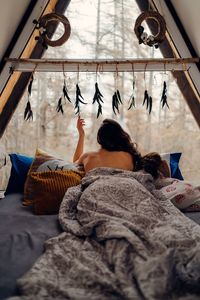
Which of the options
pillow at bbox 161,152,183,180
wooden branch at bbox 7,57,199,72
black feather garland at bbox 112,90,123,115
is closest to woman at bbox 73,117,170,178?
pillow at bbox 161,152,183,180

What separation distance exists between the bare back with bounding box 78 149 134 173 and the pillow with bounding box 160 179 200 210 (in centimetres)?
36

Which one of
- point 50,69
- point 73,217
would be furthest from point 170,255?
point 50,69

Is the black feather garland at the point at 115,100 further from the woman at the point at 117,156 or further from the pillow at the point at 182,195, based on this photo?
the pillow at the point at 182,195

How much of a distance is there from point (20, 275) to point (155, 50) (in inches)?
108

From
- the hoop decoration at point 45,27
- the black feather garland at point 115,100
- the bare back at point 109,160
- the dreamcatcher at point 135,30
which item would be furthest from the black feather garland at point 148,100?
the hoop decoration at point 45,27

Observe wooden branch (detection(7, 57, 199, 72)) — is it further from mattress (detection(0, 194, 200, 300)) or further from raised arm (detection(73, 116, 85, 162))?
mattress (detection(0, 194, 200, 300))

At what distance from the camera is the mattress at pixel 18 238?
137cm

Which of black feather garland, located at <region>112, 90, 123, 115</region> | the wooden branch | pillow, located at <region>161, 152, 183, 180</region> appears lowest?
pillow, located at <region>161, 152, 183, 180</region>

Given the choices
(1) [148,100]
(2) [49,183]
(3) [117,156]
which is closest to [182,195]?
(3) [117,156]

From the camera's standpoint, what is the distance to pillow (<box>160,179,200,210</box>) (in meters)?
2.44

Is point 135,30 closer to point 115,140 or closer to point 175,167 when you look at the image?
point 115,140

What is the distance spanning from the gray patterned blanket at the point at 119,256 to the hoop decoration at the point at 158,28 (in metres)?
1.66

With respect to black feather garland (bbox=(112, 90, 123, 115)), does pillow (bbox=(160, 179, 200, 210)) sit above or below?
below

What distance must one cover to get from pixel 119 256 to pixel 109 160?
1376 mm
